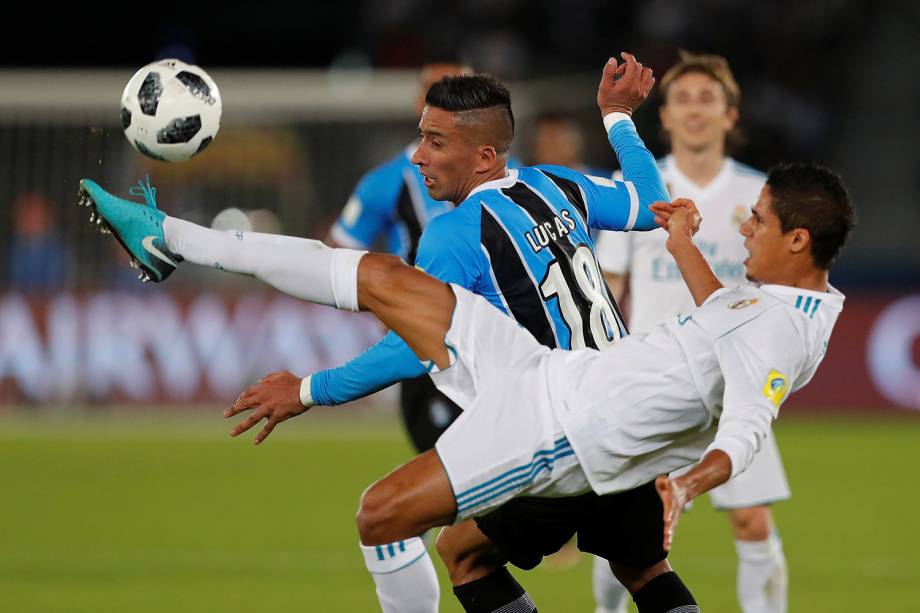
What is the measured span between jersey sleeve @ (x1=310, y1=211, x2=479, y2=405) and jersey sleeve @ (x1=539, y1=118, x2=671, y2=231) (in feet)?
1.89

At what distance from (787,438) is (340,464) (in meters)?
4.30

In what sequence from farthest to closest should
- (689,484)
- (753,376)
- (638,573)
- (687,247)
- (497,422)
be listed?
(638,573)
(687,247)
(497,422)
(753,376)
(689,484)

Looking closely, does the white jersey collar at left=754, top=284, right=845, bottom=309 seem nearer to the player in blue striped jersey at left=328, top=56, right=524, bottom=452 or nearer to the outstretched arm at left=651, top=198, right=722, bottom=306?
the outstretched arm at left=651, top=198, right=722, bottom=306

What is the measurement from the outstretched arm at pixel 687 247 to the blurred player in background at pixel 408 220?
1638 millimetres

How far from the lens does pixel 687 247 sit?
15.3 ft

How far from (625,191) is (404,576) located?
1528 millimetres

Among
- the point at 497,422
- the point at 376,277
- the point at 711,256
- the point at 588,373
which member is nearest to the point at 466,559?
the point at 497,422

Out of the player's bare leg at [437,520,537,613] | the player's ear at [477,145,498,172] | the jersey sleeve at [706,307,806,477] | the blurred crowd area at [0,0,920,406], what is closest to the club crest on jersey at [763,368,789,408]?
the jersey sleeve at [706,307,806,477]

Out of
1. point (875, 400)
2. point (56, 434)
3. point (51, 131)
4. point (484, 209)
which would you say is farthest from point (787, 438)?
point (484, 209)

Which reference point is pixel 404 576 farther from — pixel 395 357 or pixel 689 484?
pixel 689 484

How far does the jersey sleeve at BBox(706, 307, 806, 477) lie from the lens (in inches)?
156

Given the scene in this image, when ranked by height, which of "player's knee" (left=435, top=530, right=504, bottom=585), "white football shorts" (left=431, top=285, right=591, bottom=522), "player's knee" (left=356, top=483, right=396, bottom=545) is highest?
"white football shorts" (left=431, top=285, right=591, bottom=522)

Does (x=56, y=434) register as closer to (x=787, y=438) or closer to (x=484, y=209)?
(x=787, y=438)

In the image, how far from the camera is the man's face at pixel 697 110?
6.36m
